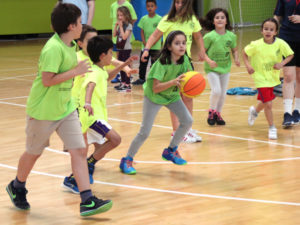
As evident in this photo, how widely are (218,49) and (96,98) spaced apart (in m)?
2.99

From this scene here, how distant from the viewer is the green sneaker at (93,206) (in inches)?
182

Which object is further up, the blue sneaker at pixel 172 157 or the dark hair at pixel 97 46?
the dark hair at pixel 97 46

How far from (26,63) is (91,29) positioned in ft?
32.0

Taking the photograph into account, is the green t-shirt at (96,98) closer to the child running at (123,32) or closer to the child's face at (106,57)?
the child's face at (106,57)

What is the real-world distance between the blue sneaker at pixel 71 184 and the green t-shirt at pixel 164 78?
1065 mm

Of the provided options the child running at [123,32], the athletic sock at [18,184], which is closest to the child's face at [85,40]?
the athletic sock at [18,184]

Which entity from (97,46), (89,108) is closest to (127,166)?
(89,108)

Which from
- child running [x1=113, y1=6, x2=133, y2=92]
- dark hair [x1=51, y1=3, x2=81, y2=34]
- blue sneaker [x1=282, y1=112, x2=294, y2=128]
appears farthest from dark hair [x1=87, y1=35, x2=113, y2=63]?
child running [x1=113, y1=6, x2=133, y2=92]

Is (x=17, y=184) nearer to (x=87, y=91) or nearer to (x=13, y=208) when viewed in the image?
(x=13, y=208)

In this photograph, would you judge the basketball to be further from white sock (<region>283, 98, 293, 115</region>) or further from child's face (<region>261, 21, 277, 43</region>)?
white sock (<region>283, 98, 293, 115</region>)

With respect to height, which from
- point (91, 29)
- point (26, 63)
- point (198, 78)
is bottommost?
point (26, 63)

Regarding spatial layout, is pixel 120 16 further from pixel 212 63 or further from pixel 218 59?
pixel 212 63

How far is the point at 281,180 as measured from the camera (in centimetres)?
559

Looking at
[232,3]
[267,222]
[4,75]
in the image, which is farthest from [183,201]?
[232,3]
